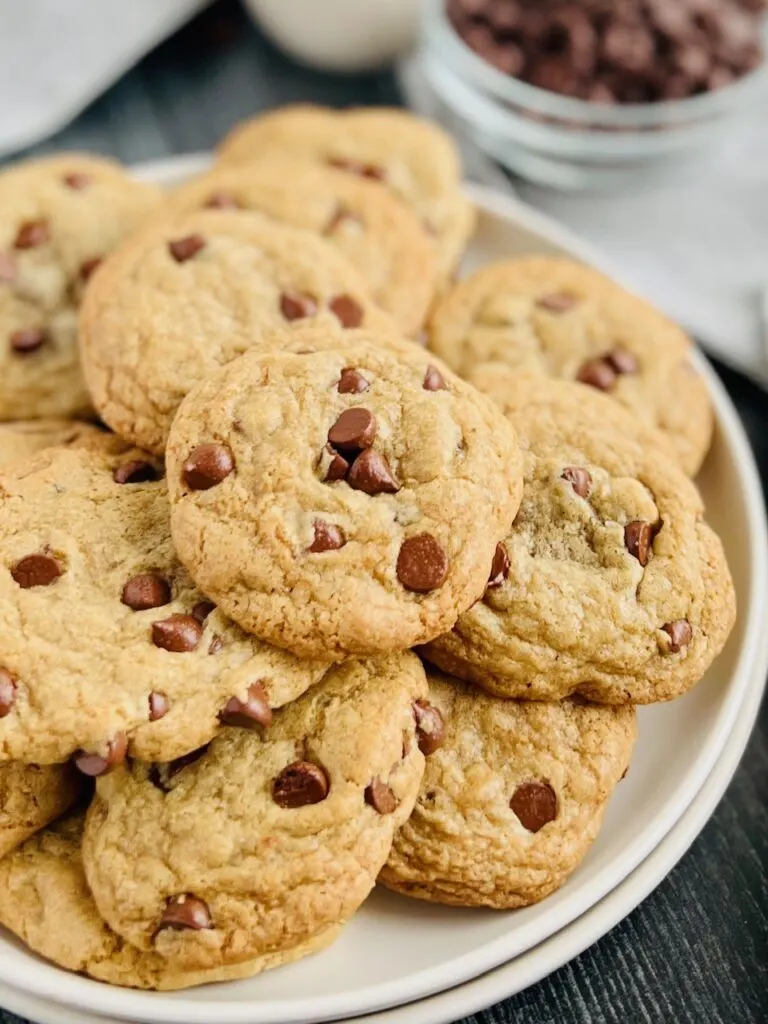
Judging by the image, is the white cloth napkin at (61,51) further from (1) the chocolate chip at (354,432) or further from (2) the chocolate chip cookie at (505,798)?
(2) the chocolate chip cookie at (505,798)

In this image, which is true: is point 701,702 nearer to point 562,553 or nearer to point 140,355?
point 562,553

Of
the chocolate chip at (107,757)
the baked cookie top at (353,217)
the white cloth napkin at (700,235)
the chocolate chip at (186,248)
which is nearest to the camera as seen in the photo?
the chocolate chip at (107,757)

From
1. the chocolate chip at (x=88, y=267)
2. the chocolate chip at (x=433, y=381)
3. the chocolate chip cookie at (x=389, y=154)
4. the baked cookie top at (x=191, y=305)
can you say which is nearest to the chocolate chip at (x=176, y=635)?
the baked cookie top at (x=191, y=305)

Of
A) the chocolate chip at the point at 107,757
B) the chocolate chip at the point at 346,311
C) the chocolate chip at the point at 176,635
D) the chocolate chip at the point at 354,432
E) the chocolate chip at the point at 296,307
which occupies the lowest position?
the chocolate chip at the point at 107,757

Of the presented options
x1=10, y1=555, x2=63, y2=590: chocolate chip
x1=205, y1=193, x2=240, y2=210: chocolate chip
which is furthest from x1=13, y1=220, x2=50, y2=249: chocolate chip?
x1=10, y1=555, x2=63, y2=590: chocolate chip

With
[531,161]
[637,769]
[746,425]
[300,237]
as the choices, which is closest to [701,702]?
[637,769]

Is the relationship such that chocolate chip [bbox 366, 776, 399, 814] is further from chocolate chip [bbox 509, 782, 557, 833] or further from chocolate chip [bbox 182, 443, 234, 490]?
chocolate chip [bbox 182, 443, 234, 490]

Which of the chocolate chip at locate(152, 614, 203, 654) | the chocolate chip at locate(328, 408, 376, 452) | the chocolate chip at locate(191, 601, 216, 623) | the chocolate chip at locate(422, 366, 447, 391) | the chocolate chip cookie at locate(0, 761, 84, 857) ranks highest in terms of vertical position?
the chocolate chip at locate(422, 366, 447, 391)

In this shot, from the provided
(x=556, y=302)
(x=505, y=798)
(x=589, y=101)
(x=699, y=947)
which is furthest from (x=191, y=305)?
(x=589, y=101)
